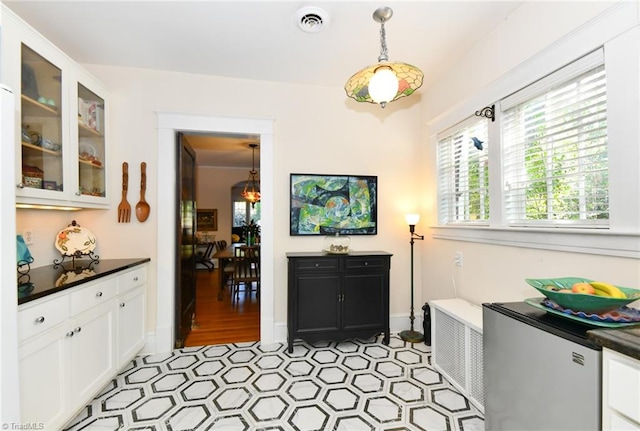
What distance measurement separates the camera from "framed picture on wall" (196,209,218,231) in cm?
767

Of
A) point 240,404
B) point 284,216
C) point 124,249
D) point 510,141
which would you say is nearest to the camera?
point 240,404

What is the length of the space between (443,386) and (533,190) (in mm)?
1607

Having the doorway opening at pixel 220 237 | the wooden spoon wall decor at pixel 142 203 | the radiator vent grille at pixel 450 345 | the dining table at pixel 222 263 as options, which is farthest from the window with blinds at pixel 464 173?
the dining table at pixel 222 263

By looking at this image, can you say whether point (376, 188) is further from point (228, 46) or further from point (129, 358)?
point (129, 358)

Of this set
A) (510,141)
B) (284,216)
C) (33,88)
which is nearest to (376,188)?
(284,216)

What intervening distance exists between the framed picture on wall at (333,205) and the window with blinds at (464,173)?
0.73 m

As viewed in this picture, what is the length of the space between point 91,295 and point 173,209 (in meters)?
1.13

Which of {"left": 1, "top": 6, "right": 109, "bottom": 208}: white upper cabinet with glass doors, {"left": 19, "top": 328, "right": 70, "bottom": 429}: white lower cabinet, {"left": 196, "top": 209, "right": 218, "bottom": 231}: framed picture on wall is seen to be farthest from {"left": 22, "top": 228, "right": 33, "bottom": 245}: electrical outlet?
{"left": 196, "top": 209, "right": 218, "bottom": 231}: framed picture on wall

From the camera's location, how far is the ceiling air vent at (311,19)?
1.95 m

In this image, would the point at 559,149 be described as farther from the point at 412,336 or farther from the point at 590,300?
the point at 412,336

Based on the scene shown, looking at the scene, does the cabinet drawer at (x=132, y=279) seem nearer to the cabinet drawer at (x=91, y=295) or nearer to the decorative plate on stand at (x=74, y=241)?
the cabinet drawer at (x=91, y=295)

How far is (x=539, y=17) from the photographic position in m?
1.85

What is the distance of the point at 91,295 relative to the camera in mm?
1891

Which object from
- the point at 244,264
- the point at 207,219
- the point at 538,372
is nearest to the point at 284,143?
the point at 244,264
